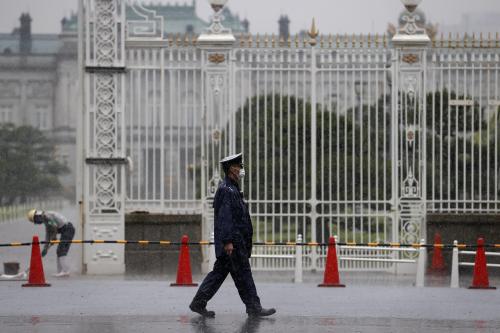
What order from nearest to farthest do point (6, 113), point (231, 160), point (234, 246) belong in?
point (234, 246), point (231, 160), point (6, 113)

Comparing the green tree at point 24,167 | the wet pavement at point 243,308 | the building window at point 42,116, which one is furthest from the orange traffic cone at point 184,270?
the building window at point 42,116

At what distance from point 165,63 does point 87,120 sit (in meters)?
1.95

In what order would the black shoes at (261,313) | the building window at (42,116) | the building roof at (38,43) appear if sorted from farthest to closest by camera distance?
the building roof at (38,43)
the building window at (42,116)
the black shoes at (261,313)

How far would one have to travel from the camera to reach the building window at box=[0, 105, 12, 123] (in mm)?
115875

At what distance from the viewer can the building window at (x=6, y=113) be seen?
380ft

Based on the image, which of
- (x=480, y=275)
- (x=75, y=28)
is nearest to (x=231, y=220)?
(x=480, y=275)

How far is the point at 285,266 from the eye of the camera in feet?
72.8

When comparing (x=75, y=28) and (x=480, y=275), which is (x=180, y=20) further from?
(x=480, y=275)

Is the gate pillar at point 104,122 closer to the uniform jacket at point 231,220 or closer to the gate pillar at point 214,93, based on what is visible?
the gate pillar at point 214,93

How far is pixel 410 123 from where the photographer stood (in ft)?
72.3

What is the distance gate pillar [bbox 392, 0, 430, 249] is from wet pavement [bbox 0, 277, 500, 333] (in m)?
3.40

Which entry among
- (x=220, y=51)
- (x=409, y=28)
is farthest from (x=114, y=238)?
(x=409, y=28)

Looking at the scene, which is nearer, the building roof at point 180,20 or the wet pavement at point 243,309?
the wet pavement at point 243,309

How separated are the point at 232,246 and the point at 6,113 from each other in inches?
4143
